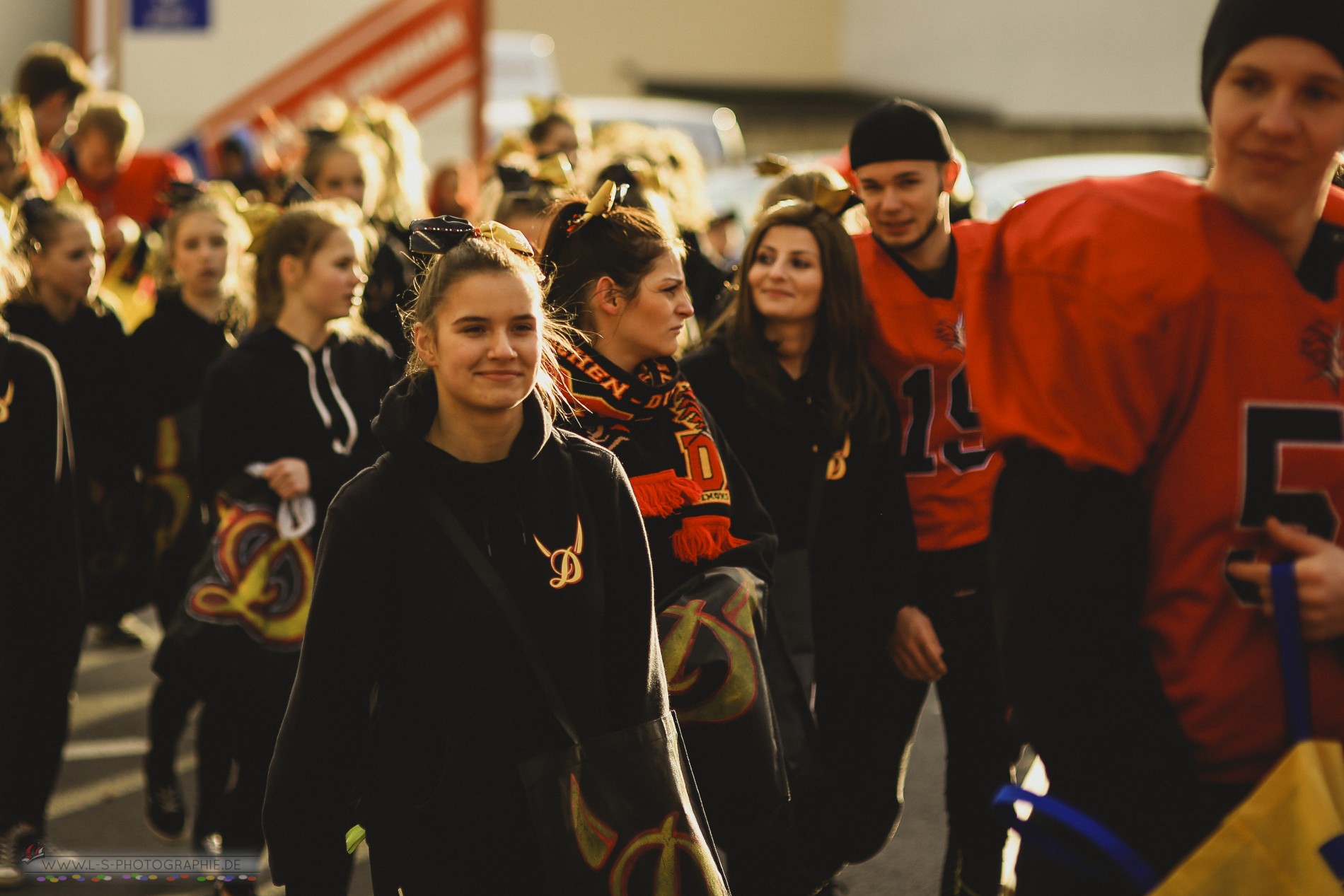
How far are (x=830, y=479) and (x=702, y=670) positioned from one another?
92 centimetres

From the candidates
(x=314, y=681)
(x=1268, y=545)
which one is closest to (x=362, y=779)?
(x=314, y=681)

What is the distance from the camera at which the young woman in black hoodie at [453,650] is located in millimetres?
2545

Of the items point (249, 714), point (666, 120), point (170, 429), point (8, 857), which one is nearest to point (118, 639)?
point (170, 429)

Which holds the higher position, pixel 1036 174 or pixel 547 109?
pixel 1036 174

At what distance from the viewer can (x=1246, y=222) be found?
2039 millimetres

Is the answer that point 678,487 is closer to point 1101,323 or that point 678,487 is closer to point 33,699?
point 1101,323

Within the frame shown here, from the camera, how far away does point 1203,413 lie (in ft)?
6.49

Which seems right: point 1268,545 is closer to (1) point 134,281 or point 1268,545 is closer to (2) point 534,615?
(2) point 534,615

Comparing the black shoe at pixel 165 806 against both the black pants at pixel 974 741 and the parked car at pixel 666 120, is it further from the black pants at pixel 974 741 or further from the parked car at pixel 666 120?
the parked car at pixel 666 120

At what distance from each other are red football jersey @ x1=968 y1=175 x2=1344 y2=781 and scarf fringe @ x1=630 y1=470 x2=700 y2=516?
1460 mm

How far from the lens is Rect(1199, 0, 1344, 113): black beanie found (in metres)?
1.94

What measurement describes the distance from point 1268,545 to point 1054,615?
291 mm

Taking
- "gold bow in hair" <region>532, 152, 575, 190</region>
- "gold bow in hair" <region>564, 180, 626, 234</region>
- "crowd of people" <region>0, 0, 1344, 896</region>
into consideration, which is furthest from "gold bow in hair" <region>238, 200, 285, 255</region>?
"gold bow in hair" <region>564, 180, 626, 234</region>

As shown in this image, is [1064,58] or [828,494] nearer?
[828,494]
